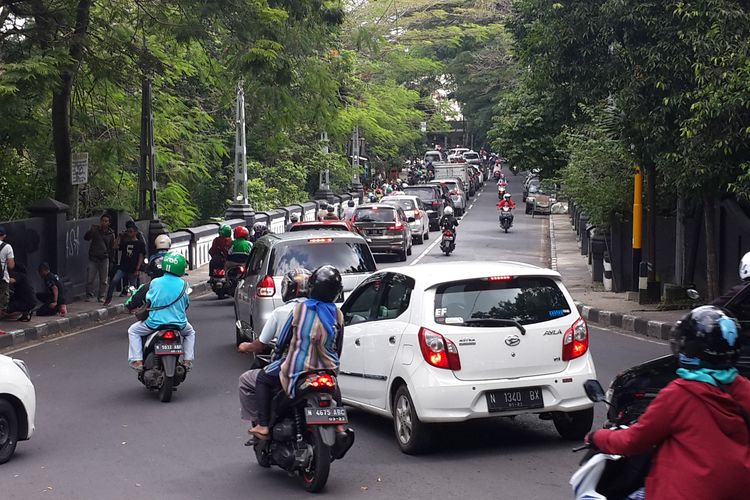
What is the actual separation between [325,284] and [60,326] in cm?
1179

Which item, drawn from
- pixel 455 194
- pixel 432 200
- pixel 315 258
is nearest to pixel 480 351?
pixel 315 258

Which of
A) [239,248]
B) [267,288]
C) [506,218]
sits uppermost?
[239,248]

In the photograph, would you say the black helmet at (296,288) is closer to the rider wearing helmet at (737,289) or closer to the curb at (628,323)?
the rider wearing helmet at (737,289)

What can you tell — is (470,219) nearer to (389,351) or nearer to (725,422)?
(389,351)

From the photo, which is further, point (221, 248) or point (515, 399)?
point (221, 248)

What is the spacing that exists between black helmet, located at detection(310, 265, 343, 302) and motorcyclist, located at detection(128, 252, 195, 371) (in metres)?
4.04

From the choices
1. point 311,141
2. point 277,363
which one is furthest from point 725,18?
point 311,141

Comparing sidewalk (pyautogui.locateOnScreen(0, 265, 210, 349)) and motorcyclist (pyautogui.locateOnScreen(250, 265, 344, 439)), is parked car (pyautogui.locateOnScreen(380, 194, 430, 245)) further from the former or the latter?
motorcyclist (pyautogui.locateOnScreen(250, 265, 344, 439))

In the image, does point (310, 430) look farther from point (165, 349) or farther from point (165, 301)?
point (165, 301)

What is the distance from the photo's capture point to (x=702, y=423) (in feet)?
13.8

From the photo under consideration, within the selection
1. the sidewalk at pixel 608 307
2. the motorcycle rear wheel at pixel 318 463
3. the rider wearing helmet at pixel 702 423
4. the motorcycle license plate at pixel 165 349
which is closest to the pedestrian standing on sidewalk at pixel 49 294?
the motorcycle license plate at pixel 165 349

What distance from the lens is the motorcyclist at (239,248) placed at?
1916 cm

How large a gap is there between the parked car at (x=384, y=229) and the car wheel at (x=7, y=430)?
76.6ft

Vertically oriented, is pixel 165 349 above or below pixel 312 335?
below
